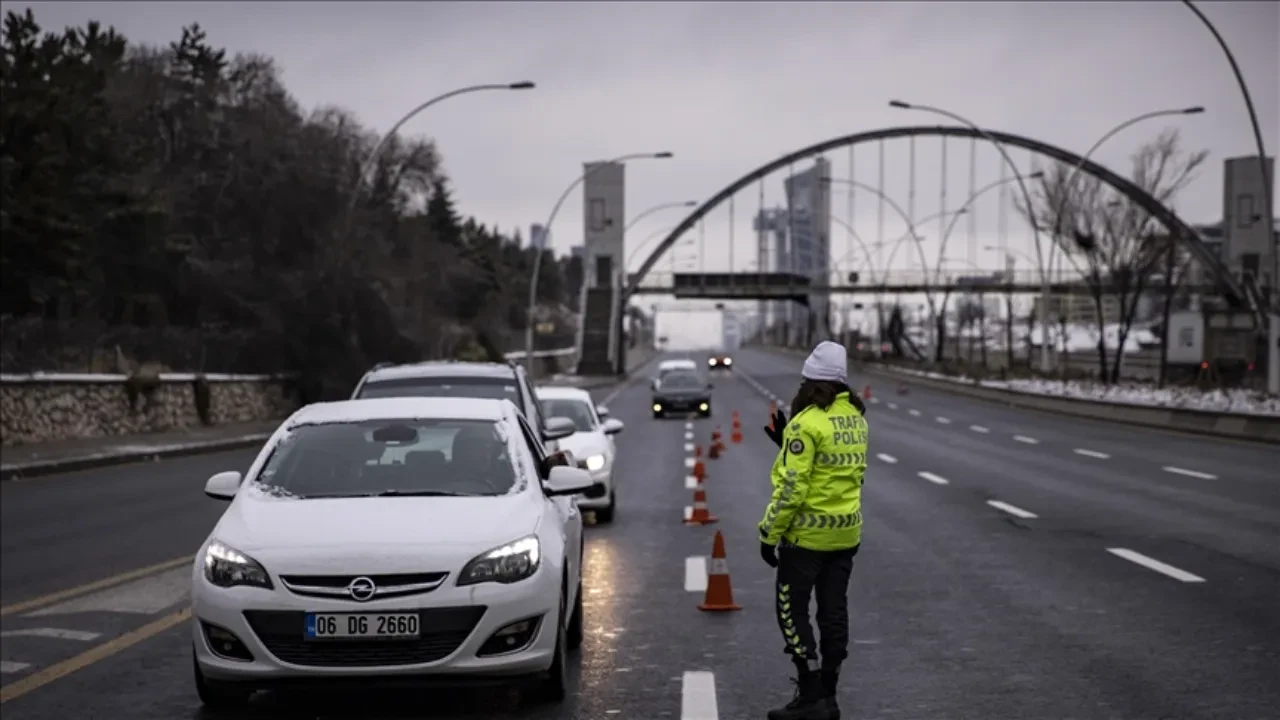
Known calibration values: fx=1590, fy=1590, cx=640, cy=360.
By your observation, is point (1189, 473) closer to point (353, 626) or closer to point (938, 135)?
point (353, 626)

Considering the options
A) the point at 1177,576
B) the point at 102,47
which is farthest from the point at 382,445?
the point at 102,47

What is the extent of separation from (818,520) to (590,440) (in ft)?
38.7

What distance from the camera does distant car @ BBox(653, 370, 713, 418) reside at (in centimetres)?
4969

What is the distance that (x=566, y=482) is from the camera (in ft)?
29.0

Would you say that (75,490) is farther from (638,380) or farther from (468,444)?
(638,380)

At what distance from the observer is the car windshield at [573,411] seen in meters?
20.6

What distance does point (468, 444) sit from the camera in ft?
29.0

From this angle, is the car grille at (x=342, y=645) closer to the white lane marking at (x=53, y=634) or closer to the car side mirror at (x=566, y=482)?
the car side mirror at (x=566, y=482)

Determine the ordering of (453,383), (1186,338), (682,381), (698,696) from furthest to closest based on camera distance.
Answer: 1. (1186,338)
2. (682,381)
3. (453,383)
4. (698,696)

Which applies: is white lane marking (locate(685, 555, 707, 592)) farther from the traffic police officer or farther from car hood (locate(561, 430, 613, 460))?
the traffic police officer

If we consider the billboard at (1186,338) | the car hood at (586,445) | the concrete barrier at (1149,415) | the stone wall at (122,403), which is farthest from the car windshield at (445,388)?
the billboard at (1186,338)

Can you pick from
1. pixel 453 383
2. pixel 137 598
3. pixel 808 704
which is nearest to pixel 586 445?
pixel 453 383

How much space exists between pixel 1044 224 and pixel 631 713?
6196cm

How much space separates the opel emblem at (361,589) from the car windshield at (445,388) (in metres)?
8.01
